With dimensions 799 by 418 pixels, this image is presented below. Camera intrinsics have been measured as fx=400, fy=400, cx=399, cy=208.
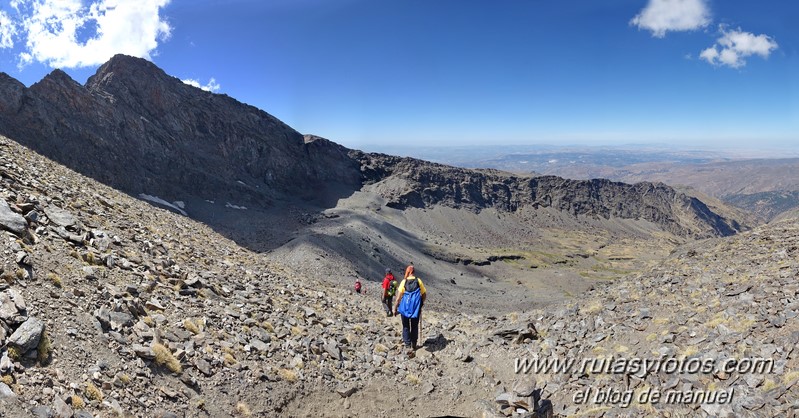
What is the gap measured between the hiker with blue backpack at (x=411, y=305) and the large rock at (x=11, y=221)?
12.0m

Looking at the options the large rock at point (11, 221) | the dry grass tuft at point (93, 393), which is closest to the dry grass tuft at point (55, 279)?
the large rock at point (11, 221)

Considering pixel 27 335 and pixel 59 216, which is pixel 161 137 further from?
pixel 27 335

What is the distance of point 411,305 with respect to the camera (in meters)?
15.2

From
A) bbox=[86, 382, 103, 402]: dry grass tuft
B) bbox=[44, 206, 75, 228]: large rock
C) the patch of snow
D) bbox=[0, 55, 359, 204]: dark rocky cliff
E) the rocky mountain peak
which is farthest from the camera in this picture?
the rocky mountain peak

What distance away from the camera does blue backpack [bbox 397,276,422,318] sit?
15.2 metres

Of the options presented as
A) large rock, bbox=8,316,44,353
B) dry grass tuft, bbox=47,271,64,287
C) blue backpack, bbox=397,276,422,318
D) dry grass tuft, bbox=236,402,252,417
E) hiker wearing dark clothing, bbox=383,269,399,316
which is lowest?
hiker wearing dark clothing, bbox=383,269,399,316

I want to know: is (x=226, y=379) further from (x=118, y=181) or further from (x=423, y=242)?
(x=423, y=242)

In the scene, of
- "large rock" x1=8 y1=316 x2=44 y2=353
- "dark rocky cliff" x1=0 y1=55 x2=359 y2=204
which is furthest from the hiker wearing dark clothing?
"dark rocky cliff" x1=0 y1=55 x2=359 y2=204

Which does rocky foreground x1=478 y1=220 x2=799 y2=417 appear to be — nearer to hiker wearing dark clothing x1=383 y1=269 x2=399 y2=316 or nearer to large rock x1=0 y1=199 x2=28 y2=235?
hiker wearing dark clothing x1=383 y1=269 x2=399 y2=316

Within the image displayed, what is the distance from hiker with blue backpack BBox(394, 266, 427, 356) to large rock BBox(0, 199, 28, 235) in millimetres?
11950

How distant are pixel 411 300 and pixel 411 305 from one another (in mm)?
186

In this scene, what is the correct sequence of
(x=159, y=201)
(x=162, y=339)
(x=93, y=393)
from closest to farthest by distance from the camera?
(x=93, y=393)
(x=162, y=339)
(x=159, y=201)

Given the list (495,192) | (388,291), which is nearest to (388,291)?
(388,291)

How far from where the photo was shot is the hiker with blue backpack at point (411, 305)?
1522 cm
